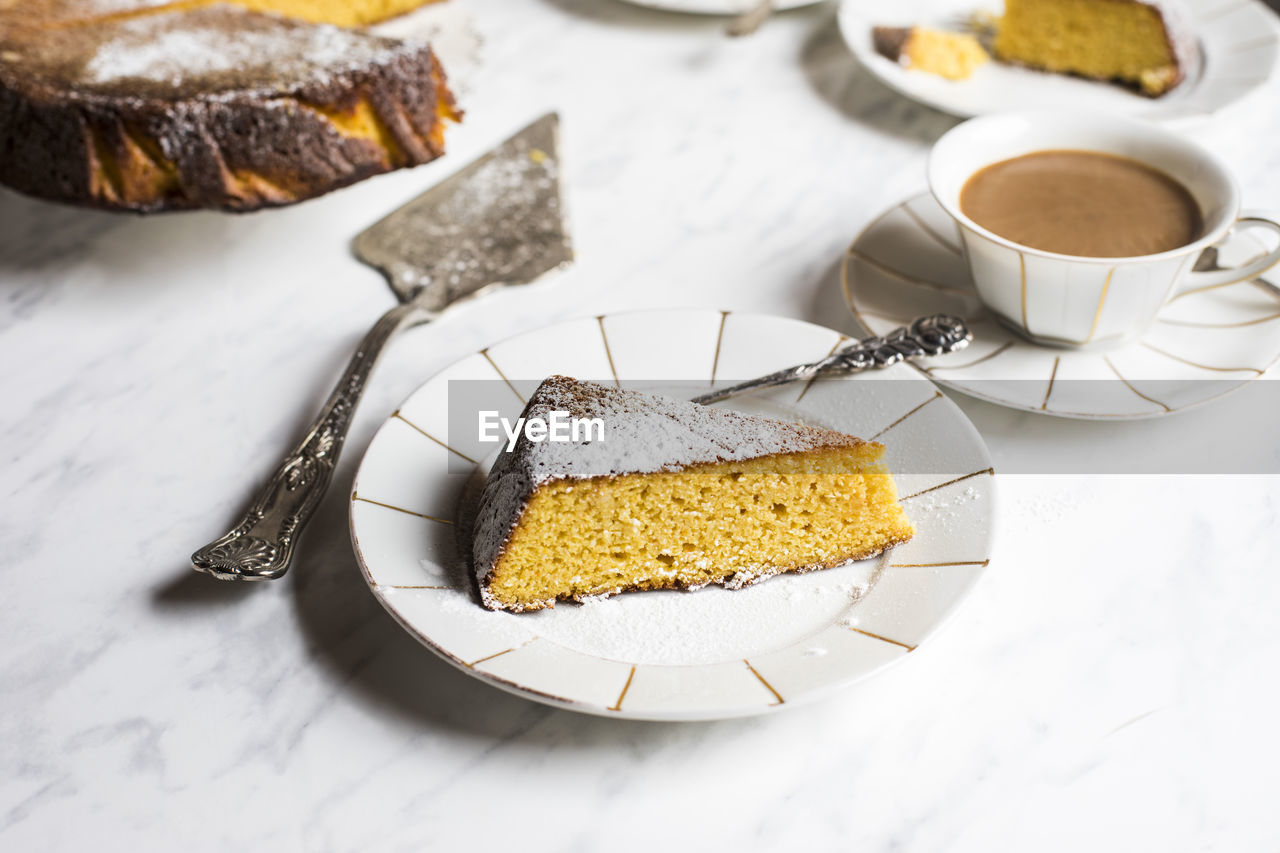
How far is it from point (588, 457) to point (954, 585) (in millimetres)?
363

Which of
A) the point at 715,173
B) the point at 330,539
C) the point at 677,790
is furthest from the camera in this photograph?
the point at 715,173

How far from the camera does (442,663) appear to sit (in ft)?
3.37

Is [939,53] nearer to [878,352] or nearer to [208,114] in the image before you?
[878,352]

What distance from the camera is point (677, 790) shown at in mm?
928

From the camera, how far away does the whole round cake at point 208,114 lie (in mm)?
1361

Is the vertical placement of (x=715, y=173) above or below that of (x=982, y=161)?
below

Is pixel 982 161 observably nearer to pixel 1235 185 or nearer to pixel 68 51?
pixel 1235 185

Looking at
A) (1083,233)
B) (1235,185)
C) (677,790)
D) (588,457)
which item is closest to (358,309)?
(588,457)

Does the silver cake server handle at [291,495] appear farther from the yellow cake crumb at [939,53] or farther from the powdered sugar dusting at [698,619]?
the yellow cake crumb at [939,53]

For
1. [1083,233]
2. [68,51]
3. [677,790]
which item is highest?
[68,51]

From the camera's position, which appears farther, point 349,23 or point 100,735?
point 349,23

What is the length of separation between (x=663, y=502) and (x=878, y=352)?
360 millimetres

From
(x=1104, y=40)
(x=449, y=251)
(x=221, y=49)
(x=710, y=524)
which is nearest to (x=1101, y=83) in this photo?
(x=1104, y=40)

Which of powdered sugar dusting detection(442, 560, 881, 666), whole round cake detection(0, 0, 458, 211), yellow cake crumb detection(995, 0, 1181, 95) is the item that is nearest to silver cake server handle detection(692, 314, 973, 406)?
powdered sugar dusting detection(442, 560, 881, 666)
